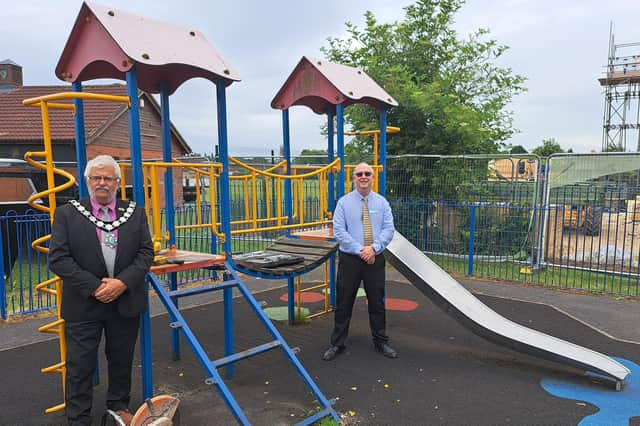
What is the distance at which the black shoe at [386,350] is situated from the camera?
4.65 meters

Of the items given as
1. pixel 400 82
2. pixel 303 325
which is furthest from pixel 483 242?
pixel 303 325

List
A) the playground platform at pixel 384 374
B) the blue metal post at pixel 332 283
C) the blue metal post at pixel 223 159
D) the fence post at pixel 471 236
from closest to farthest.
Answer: the playground platform at pixel 384 374, the blue metal post at pixel 223 159, the blue metal post at pixel 332 283, the fence post at pixel 471 236

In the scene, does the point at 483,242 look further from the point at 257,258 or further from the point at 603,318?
the point at 257,258

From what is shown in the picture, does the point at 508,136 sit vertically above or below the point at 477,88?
below

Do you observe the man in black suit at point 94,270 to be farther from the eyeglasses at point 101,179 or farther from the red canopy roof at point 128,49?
the red canopy roof at point 128,49

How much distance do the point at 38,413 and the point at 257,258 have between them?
2.16 meters

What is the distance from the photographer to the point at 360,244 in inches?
178

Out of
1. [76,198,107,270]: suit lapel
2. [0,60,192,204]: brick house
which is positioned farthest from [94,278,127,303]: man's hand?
[0,60,192,204]: brick house

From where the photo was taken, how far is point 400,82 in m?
10.6

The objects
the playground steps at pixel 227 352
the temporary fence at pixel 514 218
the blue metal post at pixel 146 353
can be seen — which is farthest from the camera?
the temporary fence at pixel 514 218

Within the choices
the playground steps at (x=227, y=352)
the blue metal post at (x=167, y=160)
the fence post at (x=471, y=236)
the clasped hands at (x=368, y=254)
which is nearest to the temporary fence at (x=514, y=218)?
the fence post at (x=471, y=236)

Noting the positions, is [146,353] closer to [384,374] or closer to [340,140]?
[384,374]

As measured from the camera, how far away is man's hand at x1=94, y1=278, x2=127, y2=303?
2842 mm

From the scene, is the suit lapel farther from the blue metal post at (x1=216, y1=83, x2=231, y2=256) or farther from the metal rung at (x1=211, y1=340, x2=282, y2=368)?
the blue metal post at (x1=216, y1=83, x2=231, y2=256)
